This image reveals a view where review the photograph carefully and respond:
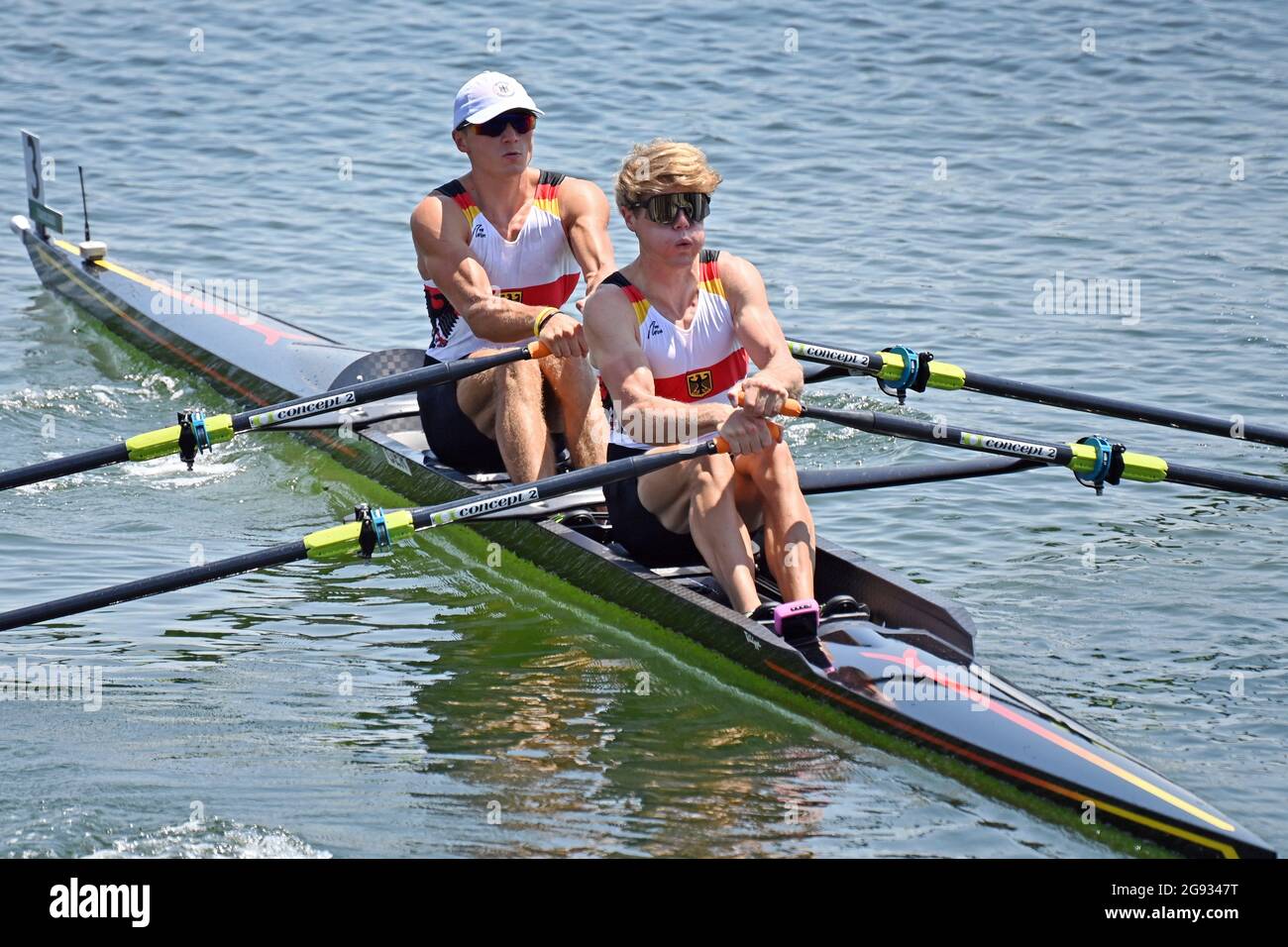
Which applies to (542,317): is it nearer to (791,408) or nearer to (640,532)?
(640,532)

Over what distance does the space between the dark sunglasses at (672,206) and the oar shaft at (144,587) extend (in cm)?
189

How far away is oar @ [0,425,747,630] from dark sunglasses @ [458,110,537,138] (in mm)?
1974

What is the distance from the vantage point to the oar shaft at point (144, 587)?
252 inches

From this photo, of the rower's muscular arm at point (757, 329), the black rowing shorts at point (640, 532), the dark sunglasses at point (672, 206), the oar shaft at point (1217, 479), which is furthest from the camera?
the oar shaft at point (1217, 479)

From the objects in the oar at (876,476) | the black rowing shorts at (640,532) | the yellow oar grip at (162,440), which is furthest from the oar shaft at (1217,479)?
the yellow oar grip at (162,440)

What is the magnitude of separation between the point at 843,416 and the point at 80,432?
5.07m

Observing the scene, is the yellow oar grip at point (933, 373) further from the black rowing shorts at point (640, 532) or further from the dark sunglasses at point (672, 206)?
the dark sunglasses at point (672, 206)

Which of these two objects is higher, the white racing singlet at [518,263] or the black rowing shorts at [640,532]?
the white racing singlet at [518,263]

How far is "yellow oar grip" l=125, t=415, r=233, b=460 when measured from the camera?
7.24 m

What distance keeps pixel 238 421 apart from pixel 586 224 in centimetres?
189

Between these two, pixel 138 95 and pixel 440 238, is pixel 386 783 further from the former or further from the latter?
pixel 138 95

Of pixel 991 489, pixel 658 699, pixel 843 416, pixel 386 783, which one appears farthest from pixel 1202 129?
pixel 386 783

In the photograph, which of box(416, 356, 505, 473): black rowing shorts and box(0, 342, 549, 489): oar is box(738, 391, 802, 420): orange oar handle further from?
box(416, 356, 505, 473): black rowing shorts

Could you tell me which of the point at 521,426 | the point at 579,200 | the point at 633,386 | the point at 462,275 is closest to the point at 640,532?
the point at 633,386
